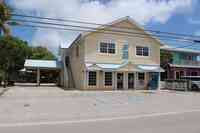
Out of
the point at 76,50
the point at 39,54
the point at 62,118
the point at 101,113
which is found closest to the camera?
the point at 62,118

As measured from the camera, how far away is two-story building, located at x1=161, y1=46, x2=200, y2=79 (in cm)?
4231

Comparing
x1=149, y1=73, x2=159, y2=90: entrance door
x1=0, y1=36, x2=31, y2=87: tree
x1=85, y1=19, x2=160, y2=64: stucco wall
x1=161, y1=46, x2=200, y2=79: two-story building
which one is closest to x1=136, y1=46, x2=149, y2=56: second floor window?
x1=85, y1=19, x2=160, y2=64: stucco wall

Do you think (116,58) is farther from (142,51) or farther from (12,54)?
(12,54)

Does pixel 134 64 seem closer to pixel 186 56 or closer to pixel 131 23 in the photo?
pixel 131 23

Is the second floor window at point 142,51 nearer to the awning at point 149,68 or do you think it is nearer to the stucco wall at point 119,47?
the stucco wall at point 119,47

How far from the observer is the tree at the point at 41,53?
5956 cm

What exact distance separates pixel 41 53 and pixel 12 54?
535 inches

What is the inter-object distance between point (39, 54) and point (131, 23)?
34.9 m

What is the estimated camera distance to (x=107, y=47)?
29.1m

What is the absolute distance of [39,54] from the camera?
198 feet

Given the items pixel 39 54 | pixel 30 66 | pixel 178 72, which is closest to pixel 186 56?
pixel 178 72

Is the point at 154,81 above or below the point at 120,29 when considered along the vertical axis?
below

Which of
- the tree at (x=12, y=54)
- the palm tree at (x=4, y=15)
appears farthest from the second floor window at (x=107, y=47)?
the tree at (x=12, y=54)

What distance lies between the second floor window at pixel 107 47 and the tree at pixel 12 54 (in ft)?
74.3
